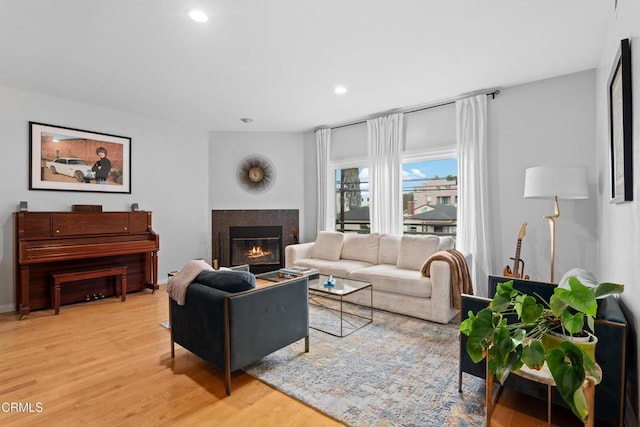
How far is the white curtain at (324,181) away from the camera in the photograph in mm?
5746

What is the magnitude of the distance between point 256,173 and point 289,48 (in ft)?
11.0

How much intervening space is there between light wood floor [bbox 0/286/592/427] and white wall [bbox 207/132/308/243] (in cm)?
306

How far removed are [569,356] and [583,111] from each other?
11.0 feet

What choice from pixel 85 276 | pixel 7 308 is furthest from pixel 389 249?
pixel 7 308

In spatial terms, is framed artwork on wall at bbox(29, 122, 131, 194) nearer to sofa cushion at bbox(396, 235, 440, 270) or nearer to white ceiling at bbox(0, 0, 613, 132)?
white ceiling at bbox(0, 0, 613, 132)

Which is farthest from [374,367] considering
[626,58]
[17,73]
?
[17,73]

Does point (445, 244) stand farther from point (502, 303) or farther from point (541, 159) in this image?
point (502, 303)

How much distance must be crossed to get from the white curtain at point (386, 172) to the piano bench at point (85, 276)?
3.62 meters

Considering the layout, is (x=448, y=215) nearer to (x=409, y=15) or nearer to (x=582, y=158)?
(x=582, y=158)

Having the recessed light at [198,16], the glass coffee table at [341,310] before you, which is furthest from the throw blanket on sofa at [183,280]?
the recessed light at [198,16]

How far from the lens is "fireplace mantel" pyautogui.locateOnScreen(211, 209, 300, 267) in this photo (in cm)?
582

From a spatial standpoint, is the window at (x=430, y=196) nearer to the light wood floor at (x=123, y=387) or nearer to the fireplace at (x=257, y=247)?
the fireplace at (x=257, y=247)

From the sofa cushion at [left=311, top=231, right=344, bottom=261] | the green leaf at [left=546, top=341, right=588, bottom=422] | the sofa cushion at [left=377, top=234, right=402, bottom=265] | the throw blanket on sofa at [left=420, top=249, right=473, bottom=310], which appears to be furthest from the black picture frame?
the sofa cushion at [left=311, top=231, right=344, bottom=261]

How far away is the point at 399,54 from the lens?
9.86 feet
